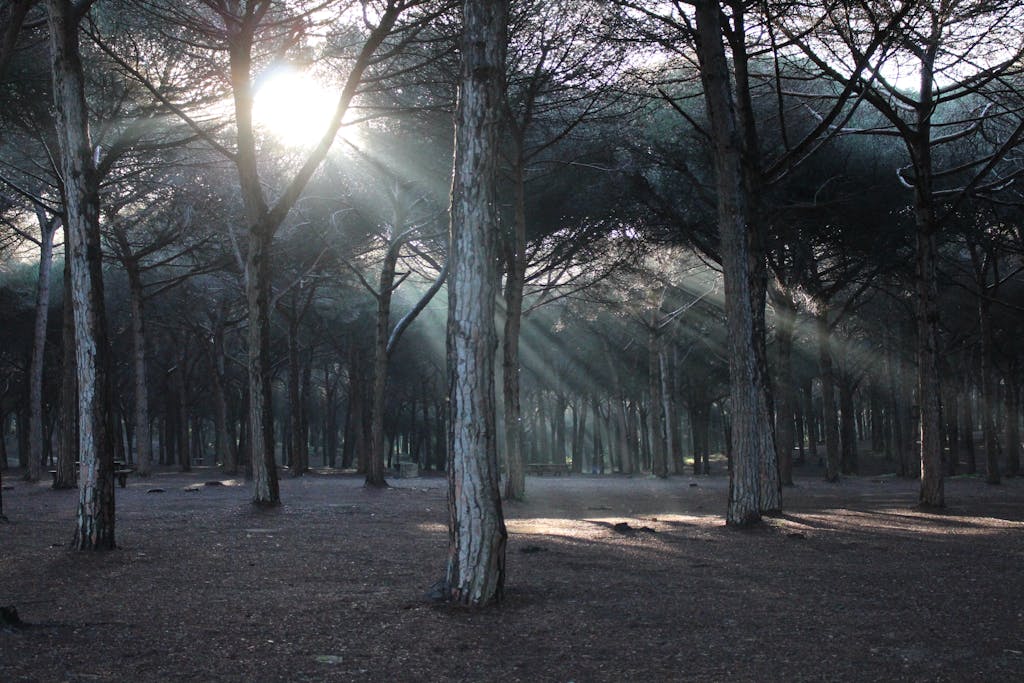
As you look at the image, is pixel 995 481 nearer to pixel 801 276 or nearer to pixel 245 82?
pixel 801 276

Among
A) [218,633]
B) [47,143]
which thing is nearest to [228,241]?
[47,143]

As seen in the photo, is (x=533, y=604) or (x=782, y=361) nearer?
(x=533, y=604)

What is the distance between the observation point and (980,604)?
6664 mm

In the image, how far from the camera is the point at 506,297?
18.2 m

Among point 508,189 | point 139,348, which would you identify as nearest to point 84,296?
point 508,189

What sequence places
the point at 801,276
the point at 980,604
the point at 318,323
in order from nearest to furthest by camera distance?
the point at 980,604
the point at 801,276
the point at 318,323

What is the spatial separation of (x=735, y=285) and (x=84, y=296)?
7.01 m

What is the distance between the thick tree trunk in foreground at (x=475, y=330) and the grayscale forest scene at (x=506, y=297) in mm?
24

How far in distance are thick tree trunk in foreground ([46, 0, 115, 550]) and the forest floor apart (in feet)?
1.49

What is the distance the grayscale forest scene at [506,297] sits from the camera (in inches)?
231

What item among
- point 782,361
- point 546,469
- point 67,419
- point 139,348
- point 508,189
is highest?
point 508,189

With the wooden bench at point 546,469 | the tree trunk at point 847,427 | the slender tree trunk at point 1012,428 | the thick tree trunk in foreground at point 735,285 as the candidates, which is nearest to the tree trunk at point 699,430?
the wooden bench at point 546,469

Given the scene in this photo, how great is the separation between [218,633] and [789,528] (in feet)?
24.8

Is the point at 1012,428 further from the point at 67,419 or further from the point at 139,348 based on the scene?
the point at 67,419
